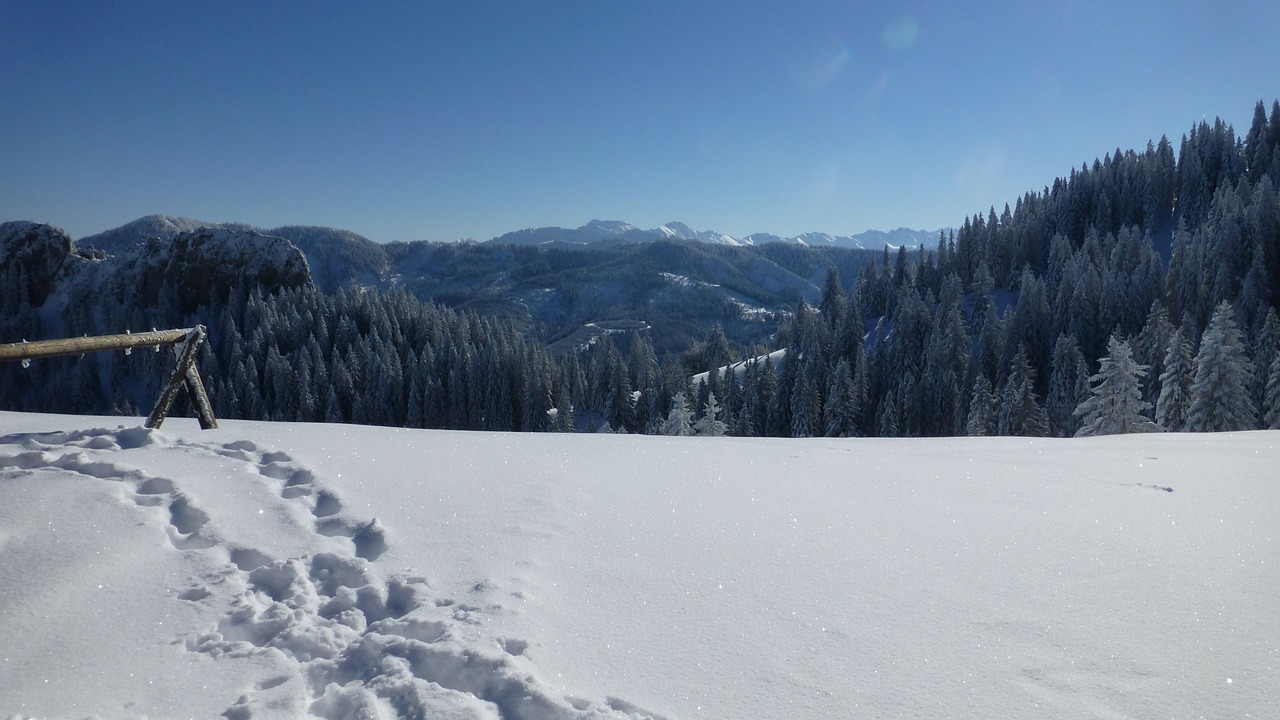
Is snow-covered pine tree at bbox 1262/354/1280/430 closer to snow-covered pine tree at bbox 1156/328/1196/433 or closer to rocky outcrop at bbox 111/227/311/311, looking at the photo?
snow-covered pine tree at bbox 1156/328/1196/433

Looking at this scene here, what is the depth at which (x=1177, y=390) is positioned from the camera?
120 feet

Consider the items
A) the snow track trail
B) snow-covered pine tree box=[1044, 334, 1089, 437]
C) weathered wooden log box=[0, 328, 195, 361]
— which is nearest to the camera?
the snow track trail

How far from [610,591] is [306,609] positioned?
1.90m

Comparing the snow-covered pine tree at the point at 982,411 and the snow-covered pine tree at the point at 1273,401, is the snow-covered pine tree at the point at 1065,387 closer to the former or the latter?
the snow-covered pine tree at the point at 982,411

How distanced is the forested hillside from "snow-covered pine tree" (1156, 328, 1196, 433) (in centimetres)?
11

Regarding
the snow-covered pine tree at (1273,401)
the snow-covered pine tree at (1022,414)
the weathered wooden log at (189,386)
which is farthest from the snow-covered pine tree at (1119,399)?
the weathered wooden log at (189,386)

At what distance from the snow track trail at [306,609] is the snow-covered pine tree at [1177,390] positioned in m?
Result: 45.8

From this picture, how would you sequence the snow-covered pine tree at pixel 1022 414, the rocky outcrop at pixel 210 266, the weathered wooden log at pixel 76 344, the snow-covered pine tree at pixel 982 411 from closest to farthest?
the weathered wooden log at pixel 76 344
the snow-covered pine tree at pixel 1022 414
the snow-covered pine tree at pixel 982 411
the rocky outcrop at pixel 210 266

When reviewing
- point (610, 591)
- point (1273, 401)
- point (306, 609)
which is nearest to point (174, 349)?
point (306, 609)

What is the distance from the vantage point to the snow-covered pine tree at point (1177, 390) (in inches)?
1423

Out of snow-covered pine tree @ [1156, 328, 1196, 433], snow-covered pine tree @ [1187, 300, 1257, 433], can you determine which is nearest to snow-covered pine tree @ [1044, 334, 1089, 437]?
snow-covered pine tree @ [1156, 328, 1196, 433]

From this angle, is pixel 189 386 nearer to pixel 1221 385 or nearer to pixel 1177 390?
pixel 1221 385

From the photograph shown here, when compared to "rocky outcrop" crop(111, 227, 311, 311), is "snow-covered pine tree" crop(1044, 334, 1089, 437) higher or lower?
lower

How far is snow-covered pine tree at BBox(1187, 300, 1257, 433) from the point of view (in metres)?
31.4
